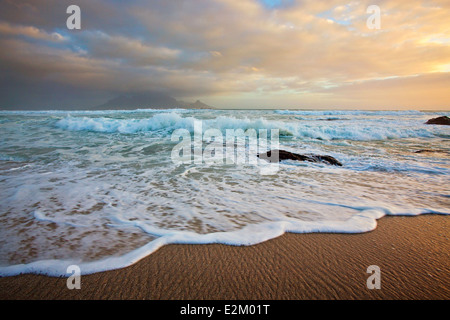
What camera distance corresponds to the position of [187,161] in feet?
19.9

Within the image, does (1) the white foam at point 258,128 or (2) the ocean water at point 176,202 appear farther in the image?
(1) the white foam at point 258,128

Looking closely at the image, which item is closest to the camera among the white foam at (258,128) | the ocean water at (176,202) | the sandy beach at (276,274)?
the sandy beach at (276,274)

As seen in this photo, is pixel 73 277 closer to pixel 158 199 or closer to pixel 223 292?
pixel 223 292

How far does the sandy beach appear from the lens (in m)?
1.52

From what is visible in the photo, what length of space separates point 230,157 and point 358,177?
3460mm

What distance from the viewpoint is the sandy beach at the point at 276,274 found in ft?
4.99

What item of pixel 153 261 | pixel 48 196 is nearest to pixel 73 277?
pixel 153 261
